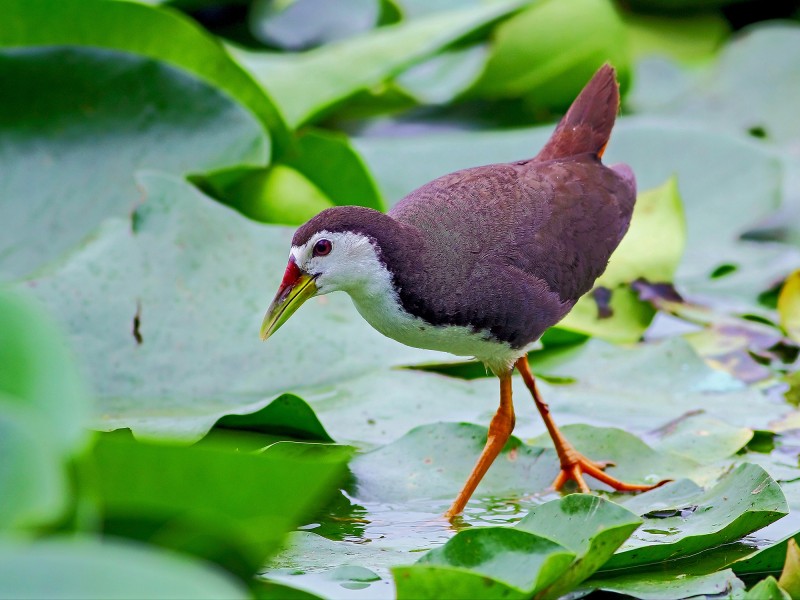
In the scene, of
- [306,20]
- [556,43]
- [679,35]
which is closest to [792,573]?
[556,43]

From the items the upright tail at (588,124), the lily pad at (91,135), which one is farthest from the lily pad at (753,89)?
the lily pad at (91,135)

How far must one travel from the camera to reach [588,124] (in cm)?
358

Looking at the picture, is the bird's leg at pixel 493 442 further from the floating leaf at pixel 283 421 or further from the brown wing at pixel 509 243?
the floating leaf at pixel 283 421

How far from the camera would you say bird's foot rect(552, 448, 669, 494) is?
3.07m

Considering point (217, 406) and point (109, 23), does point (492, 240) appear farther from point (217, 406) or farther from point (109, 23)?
point (109, 23)

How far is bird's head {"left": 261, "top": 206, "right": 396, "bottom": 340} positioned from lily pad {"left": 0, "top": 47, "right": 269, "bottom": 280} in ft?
2.60

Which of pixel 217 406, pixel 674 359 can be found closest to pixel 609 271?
pixel 674 359

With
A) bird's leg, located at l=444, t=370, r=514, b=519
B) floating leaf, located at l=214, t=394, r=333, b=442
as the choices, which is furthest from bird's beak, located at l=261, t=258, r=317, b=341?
bird's leg, located at l=444, t=370, r=514, b=519

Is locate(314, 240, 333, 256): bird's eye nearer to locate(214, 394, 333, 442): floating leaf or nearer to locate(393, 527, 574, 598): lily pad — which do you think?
locate(214, 394, 333, 442): floating leaf

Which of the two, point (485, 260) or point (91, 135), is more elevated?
point (91, 135)

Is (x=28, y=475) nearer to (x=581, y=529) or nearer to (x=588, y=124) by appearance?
(x=581, y=529)

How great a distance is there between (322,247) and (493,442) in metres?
0.71

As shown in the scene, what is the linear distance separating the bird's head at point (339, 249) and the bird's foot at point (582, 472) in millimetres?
775

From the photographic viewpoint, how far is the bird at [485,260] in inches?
107
